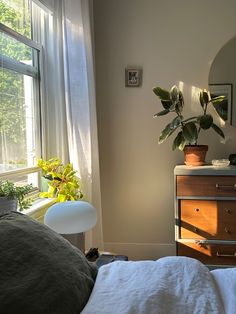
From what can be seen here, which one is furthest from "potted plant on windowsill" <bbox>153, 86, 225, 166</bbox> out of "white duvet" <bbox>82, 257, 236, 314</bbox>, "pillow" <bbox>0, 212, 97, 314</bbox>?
"pillow" <bbox>0, 212, 97, 314</bbox>

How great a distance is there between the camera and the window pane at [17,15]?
7.02 feet

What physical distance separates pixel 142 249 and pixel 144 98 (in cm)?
136

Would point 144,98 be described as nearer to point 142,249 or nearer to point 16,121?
point 16,121

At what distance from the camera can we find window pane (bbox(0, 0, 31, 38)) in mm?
2141

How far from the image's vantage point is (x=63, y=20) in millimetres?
2555

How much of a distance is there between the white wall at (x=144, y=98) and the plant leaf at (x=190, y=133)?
451 millimetres

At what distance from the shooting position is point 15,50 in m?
2.27

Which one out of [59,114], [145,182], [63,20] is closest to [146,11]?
[63,20]

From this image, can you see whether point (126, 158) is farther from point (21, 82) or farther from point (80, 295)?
point (80, 295)

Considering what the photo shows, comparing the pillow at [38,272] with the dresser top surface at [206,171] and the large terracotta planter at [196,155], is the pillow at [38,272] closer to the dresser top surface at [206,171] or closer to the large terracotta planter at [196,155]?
the dresser top surface at [206,171]

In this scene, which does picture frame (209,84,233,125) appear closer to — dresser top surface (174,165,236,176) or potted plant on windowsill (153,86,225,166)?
potted plant on windowsill (153,86,225,166)

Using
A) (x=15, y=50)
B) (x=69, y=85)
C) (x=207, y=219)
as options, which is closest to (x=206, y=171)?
(x=207, y=219)

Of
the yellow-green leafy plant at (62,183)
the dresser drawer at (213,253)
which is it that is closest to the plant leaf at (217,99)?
the dresser drawer at (213,253)

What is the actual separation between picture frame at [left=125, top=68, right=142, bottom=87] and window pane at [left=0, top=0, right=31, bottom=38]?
3.10 ft
